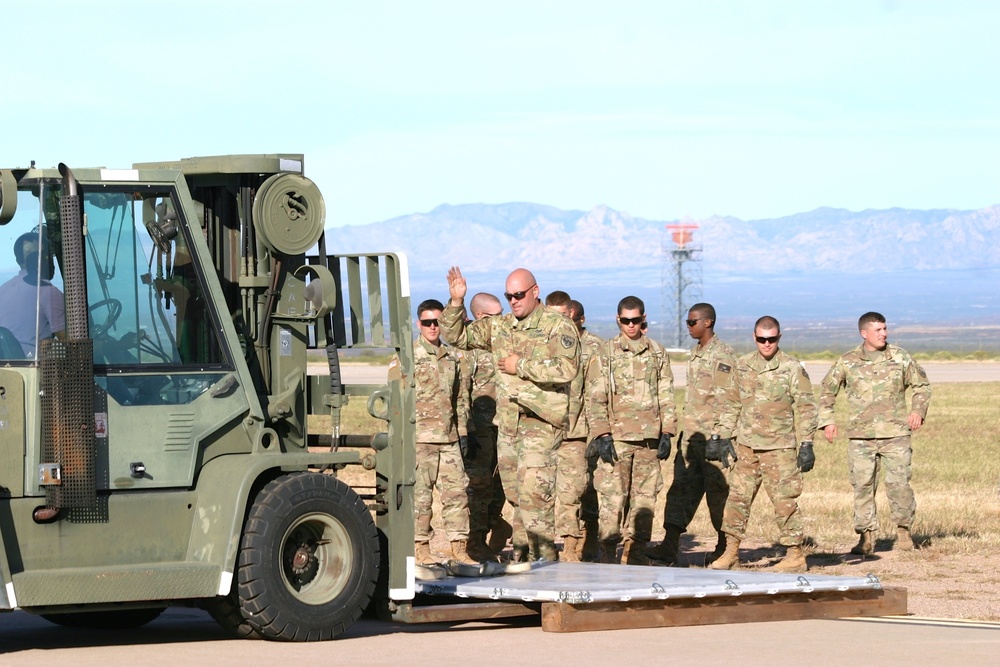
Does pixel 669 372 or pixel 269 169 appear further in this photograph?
pixel 669 372

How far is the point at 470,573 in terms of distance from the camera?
10875 mm

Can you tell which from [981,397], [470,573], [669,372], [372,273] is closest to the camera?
[372,273]

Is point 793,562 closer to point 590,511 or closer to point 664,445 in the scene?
point 664,445

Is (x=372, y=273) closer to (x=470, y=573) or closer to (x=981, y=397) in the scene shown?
(x=470, y=573)

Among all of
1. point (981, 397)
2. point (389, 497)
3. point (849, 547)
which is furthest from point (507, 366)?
point (981, 397)

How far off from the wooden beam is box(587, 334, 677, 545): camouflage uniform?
3274 mm

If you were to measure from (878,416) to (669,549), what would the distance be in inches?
95.4

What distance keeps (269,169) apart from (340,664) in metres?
2.73

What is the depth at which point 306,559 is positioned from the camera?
9180 millimetres

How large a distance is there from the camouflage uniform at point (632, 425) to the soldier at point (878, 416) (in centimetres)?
189

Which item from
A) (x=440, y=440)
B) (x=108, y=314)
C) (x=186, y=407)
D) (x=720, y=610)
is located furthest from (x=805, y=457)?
(x=108, y=314)

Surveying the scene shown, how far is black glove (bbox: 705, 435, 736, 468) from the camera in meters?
14.0

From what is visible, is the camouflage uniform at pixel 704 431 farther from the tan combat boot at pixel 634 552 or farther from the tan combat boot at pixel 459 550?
the tan combat boot at pixel 459 550

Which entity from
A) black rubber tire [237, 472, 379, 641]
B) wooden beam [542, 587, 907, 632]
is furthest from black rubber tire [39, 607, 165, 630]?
wooden beam [542, 587, 907, 632]
